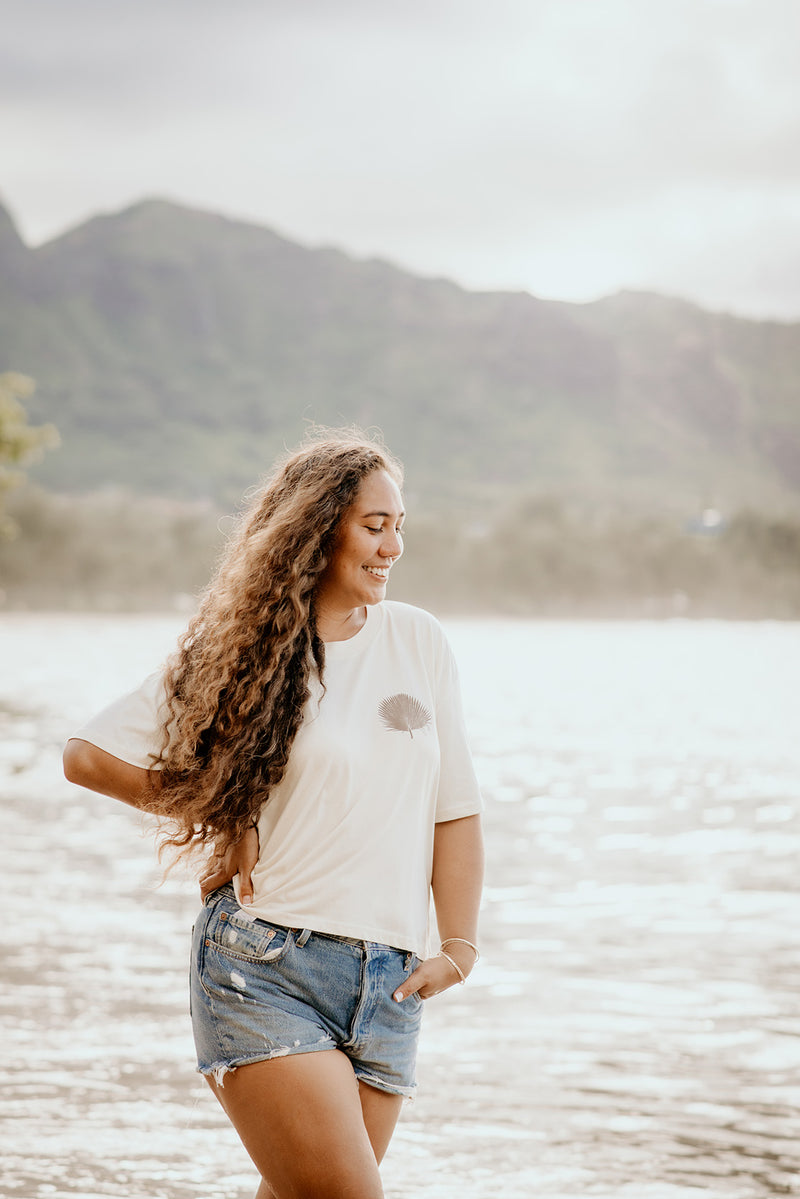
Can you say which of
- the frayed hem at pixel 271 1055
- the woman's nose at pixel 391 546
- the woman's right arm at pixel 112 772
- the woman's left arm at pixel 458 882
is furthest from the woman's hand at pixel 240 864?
the woman's nose at pixel 391 546

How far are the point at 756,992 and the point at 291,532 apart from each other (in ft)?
17.1

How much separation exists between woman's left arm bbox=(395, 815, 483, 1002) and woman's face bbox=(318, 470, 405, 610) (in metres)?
0.54

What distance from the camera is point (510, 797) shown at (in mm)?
16250

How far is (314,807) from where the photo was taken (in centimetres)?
284

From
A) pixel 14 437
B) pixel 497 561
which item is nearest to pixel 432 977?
pixel 14 437

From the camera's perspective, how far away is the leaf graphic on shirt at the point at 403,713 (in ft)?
9.53

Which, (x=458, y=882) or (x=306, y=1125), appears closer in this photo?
(x=306, y=1125)

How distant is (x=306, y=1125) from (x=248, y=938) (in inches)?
14.7

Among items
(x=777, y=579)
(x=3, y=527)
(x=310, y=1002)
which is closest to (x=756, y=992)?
(x=310, y=1002)

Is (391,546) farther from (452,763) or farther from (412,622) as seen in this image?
(452,763)

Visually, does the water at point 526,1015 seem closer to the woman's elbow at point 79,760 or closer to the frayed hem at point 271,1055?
the frayed hem at point 271,1055

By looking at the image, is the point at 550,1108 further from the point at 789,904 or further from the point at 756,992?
the point at 789,904

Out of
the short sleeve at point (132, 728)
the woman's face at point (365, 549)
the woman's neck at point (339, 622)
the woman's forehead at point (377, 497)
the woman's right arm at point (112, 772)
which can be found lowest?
the woman's right arm at point (112, 772)

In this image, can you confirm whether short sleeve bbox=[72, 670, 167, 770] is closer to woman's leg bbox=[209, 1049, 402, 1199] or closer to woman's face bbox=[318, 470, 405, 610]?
woman's face bbox=[318, 470, 405, 610]
